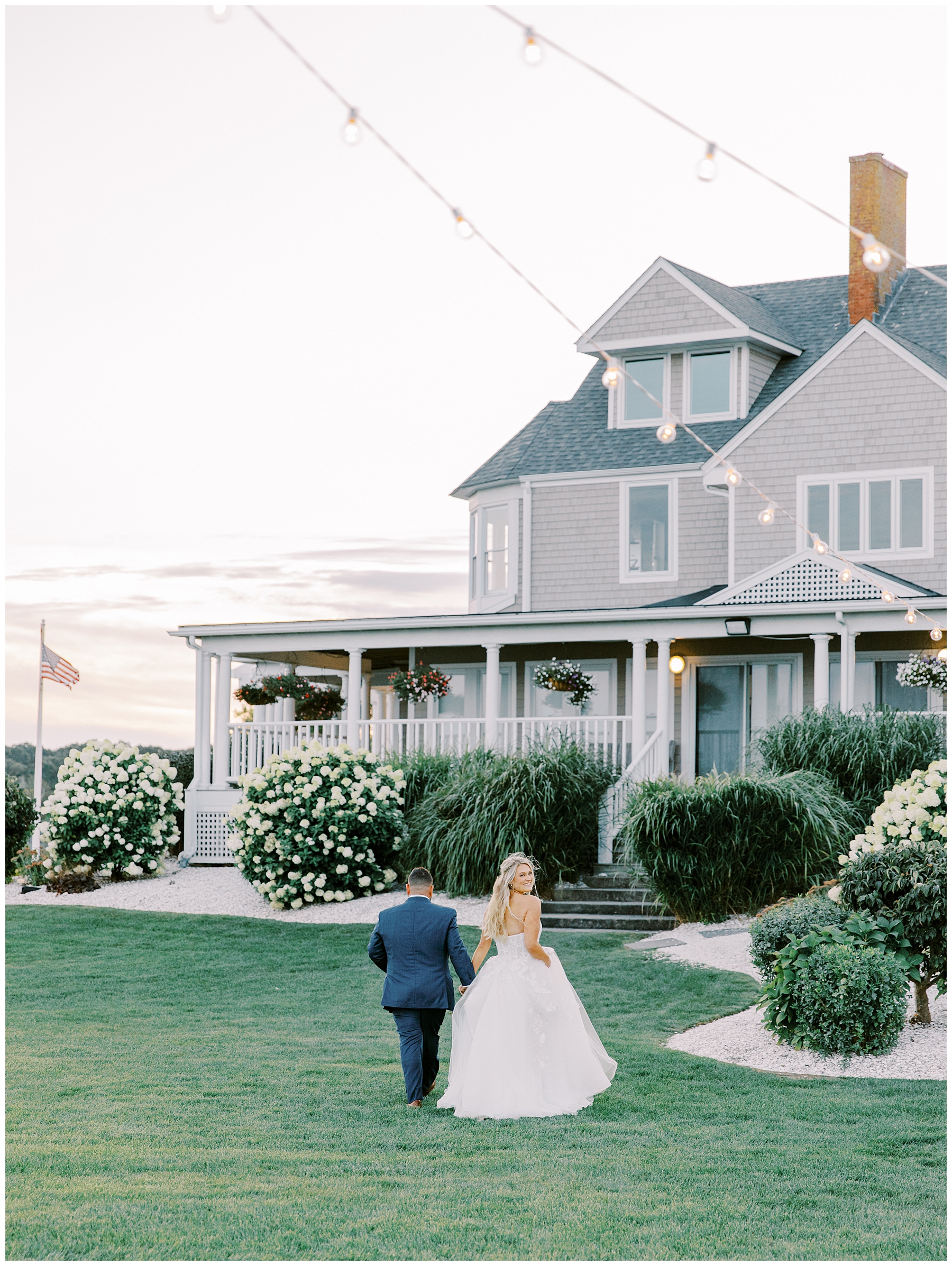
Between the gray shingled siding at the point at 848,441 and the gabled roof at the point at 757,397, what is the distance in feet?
1.86

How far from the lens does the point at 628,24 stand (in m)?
8.22

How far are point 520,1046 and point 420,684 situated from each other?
1377 cm

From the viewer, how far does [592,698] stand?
23.0 meters

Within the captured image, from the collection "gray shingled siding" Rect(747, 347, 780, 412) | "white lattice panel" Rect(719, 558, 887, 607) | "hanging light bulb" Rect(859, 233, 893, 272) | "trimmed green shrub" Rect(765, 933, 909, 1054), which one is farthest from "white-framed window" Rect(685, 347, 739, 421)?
"hanging light bulb" Rect(859, 233, 893, 272)

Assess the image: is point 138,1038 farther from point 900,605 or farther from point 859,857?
point 900,605

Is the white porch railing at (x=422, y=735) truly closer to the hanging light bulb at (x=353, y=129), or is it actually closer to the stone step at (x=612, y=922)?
the stone step at (x=612, y=922)

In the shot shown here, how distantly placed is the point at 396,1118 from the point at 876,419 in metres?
15.8

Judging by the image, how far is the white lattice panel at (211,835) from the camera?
21.8 metres

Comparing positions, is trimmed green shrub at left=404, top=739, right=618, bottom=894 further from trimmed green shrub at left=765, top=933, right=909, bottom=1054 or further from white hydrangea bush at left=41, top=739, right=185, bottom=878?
trimmed green shrub at left=765, top=933, right=909, bottom=1054

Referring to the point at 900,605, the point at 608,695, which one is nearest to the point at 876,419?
the point at 900,605

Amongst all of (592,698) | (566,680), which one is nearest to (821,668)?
(566,680)

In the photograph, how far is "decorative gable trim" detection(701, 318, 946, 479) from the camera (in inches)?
810

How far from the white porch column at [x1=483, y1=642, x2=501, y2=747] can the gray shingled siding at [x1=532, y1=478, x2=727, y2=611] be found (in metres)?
2.43

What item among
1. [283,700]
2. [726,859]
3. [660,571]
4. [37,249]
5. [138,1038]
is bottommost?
[138,1038]
